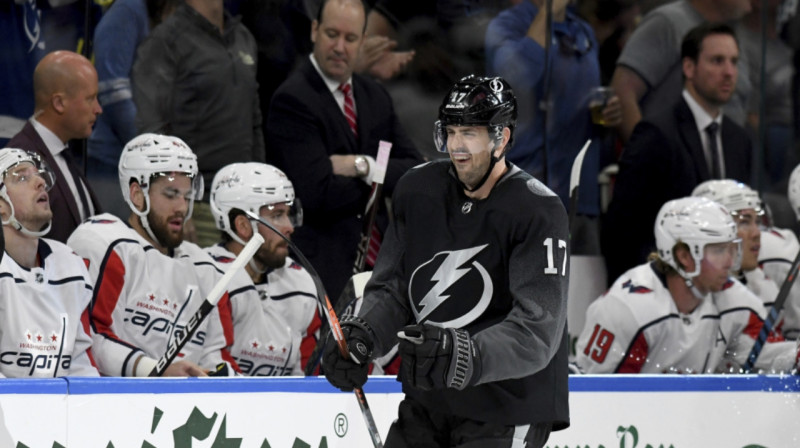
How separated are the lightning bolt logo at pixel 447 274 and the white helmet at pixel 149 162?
1796 mm

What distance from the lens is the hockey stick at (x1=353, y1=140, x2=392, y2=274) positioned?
477 centimetres

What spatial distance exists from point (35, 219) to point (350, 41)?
1.57 meters

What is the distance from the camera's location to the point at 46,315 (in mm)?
3938

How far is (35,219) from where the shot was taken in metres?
3.95

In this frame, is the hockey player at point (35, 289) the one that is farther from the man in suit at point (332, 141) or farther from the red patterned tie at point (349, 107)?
the red patterned tie at point (349, 107)

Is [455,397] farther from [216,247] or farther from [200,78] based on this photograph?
[200,78]

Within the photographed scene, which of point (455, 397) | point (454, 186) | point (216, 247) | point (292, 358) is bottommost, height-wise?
point (292, 358)

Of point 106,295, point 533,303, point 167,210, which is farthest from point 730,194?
point 533,303

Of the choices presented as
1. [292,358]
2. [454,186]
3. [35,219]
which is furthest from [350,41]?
[454,186]

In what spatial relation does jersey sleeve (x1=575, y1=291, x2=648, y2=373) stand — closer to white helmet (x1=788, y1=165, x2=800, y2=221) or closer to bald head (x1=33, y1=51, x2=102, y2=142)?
white helmet (x1=788, y1=165, x2=800, y2=221)

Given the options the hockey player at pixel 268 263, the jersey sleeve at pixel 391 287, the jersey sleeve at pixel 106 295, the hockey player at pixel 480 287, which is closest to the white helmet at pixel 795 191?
the hockey player at pixel 268 263

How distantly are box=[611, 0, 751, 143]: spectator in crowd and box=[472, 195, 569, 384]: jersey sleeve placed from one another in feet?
10.5

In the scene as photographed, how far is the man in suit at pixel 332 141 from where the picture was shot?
4875 mm

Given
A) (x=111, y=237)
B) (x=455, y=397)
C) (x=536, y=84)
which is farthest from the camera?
(x=536, y=84)
